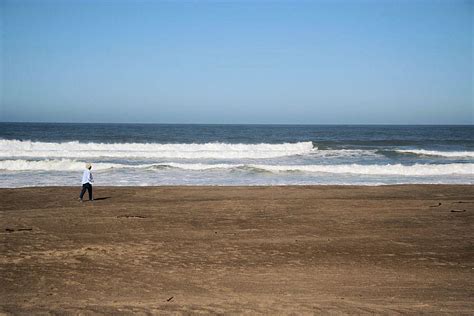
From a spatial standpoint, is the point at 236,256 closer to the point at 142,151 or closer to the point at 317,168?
the point at 317,168

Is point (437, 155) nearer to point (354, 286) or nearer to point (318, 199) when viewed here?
point (318, 199)

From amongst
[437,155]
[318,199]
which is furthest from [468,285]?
[437,155]

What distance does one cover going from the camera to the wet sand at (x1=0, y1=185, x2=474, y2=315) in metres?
5.68

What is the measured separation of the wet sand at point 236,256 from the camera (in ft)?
18.6

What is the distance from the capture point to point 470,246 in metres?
8.54

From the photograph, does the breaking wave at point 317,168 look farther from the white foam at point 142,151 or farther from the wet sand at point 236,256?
the wet sand at point 236,256

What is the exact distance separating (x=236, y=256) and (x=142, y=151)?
28.1m

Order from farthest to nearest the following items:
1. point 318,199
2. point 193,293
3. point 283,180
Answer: point 283,180, point 318,199, point 193,293

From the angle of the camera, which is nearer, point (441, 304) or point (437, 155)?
point (441, 304)

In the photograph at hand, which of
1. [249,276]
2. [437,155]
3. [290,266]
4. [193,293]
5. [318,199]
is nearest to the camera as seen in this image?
[193,293]

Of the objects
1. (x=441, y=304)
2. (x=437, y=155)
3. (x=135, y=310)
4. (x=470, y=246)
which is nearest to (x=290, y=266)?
(x=441, y=304)

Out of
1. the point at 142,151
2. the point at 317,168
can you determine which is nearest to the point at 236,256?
the point at 317,168

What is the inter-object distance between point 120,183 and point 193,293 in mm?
13232

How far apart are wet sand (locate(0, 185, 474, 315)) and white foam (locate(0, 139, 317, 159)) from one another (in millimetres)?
17328
